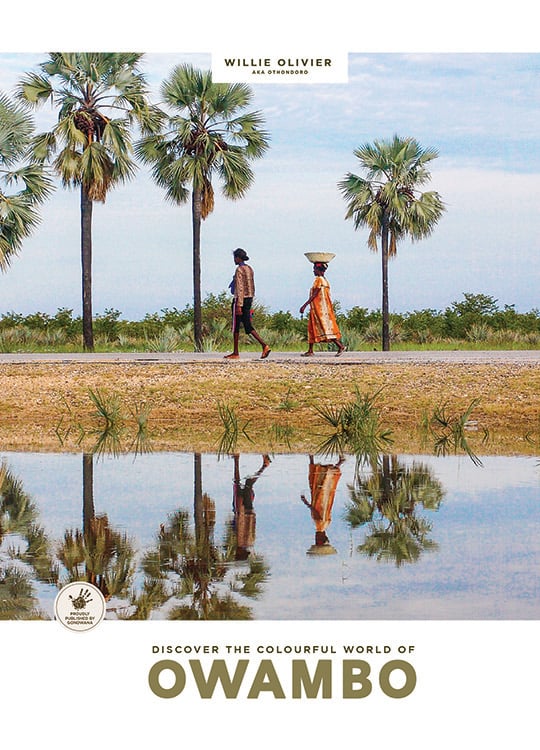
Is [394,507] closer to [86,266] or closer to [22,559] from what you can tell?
[22,559]

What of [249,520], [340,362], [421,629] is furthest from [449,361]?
[421,629]

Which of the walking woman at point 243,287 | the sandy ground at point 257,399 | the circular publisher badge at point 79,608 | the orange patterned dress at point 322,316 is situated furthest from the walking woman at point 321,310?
the circular publisher badge at point 79,608

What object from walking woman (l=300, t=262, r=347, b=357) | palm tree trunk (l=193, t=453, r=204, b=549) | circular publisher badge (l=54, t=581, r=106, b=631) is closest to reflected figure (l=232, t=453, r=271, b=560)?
palm tree trunk (l=193, t=453, r=204, b=549)

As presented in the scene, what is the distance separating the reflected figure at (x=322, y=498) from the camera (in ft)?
20.2

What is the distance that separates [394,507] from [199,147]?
17179 mm

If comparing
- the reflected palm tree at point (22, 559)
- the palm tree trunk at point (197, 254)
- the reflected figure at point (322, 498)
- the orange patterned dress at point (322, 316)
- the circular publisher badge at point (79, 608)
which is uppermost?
the palm tree trunk at point (197, 254)

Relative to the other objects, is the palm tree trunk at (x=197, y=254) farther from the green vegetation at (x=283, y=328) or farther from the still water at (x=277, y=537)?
the still water at (x=277, y=537)

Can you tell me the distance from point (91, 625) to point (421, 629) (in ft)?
4.21

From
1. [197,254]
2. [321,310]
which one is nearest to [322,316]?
[321,310]

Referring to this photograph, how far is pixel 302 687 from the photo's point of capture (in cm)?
396

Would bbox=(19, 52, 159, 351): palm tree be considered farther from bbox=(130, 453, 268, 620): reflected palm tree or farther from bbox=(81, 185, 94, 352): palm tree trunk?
bbox=(130, 453, 268, 620): reflected palm tree

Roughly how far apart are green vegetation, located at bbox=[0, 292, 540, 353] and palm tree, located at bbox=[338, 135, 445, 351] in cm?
263

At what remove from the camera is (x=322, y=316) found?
1695 cm

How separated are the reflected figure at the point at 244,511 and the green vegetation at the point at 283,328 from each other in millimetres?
14515
